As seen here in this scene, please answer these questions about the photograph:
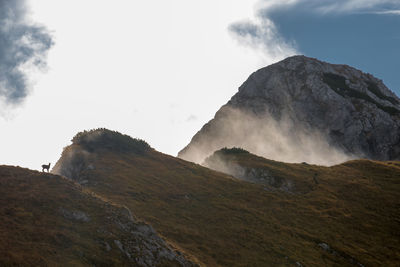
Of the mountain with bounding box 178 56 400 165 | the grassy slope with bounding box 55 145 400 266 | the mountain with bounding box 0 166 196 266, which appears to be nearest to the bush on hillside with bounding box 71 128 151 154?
the grassy slope with bounding box 55 145 400 266

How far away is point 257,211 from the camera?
4131 centimetres

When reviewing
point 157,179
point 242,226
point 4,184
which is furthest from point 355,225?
point 4,184

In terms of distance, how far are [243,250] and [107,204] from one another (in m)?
13.4

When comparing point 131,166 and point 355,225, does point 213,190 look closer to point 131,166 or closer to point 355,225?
point 131,166

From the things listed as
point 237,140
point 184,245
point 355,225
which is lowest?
point 184,245

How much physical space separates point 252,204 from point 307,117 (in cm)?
10134

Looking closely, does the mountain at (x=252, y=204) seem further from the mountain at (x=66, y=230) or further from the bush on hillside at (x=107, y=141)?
the mountain at (x=66, y=230)

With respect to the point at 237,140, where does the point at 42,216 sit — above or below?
below

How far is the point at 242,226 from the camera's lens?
36.1 meters

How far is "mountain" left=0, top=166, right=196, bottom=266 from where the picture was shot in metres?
19.7

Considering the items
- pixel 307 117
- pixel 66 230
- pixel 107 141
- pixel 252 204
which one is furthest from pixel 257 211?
pixel 307 117

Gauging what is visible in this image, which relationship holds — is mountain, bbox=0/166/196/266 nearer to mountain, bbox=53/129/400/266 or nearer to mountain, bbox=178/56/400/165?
mountain, bbox=53/129/400/266

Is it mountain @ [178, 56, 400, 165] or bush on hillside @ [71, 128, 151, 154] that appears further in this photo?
mountain @ [178, 56, 400, 165]

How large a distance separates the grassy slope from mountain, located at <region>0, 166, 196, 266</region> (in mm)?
4802
